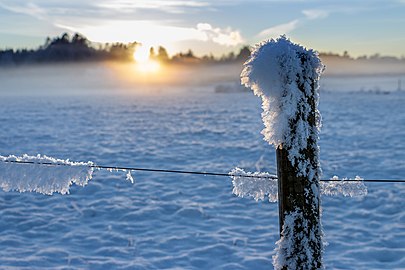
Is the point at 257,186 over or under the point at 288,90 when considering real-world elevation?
under

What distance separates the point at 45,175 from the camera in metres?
3.65

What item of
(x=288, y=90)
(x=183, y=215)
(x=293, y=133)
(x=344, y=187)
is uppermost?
(x=288, y=90)

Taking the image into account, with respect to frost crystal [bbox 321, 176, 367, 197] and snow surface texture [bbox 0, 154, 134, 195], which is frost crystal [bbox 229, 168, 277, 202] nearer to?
frost crystal [bbox 321, 176, 367, 197]

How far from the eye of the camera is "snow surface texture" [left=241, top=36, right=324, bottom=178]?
2.55 m

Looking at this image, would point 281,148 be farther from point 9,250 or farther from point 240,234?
point 9,250

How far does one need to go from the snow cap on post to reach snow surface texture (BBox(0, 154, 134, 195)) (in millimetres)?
1606

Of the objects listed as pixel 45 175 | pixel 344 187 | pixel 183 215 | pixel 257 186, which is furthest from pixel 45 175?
pixel 183 215

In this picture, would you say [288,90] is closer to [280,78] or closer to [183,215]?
[280,78]

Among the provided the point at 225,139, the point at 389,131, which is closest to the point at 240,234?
the point at 225,139

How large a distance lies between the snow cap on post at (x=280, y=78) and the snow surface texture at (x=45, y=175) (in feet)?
5.27

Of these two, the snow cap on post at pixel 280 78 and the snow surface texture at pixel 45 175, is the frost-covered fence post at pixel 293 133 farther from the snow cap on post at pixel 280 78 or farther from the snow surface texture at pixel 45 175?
the snow surface texture at pixel 45 175

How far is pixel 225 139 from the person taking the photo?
1695 cm

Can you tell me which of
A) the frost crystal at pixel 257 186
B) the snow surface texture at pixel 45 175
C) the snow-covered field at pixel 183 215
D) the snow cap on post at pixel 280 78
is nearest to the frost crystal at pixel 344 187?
the frost crystal at pixel 257 186

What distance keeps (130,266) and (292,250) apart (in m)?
3.71
